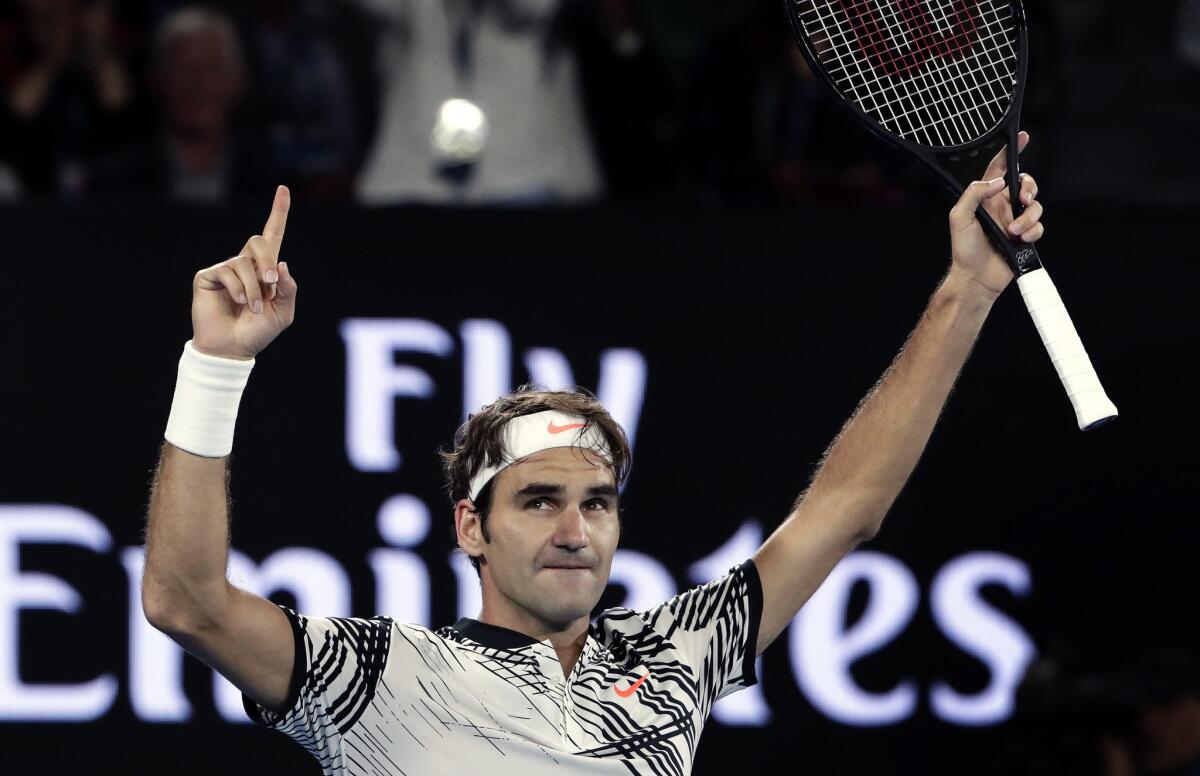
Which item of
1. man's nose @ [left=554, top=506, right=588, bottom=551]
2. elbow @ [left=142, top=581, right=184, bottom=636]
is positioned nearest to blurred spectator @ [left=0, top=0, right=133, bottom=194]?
man's nose @ [left=554, top=506, right=588, bottom=551]

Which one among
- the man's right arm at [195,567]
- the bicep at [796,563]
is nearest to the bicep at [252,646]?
the man's right arm at [195,567]

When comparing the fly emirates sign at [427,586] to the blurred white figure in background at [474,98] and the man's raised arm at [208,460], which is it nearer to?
the blurred white figure in background at [474,98]

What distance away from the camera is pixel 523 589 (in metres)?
3.27

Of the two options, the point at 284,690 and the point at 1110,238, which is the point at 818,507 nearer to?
the point at 284,690

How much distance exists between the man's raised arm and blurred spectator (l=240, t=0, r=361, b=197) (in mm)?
3380

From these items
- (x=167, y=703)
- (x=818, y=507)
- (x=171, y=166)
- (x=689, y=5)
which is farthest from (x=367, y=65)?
(x=818, y=507)

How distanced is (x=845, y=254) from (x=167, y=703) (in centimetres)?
236

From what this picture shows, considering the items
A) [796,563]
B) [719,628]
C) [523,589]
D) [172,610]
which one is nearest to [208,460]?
[172,610]

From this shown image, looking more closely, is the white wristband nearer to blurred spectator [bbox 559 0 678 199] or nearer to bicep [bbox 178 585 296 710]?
bicep [bbox 178 585 296 710]

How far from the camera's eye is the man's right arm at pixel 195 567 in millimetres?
2881

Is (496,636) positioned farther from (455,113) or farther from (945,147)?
(455,113)

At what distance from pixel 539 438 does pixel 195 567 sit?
727 mm

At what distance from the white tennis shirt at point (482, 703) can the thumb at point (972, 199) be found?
906mm

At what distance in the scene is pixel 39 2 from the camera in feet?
21.3
